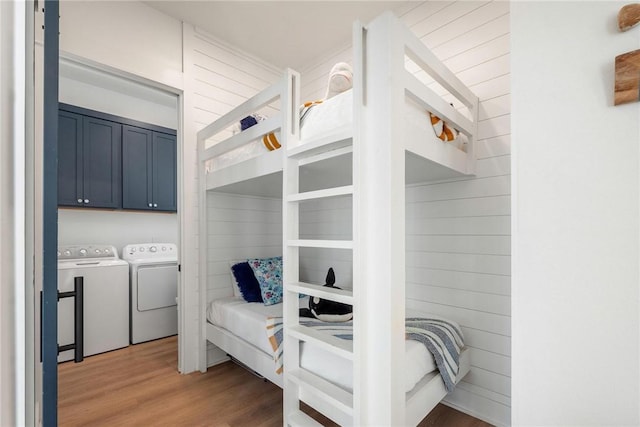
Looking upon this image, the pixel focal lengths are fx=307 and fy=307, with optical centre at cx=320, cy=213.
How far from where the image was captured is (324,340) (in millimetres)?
1381

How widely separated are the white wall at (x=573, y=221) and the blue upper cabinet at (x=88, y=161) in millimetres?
3459

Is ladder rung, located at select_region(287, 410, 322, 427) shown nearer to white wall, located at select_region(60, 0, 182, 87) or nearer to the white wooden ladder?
the white wooden ladder

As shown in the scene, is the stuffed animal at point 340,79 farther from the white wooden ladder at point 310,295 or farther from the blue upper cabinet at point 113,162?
the blue upper cabinet at point 113,162

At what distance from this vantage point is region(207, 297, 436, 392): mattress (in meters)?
1.36

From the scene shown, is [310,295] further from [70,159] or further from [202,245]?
[70,159]

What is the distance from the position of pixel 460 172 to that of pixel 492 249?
50 centimetres

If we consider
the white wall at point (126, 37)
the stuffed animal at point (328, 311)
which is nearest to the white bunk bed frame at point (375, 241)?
the stuffed animal at point (328, 311)

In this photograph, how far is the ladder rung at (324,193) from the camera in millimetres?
1279

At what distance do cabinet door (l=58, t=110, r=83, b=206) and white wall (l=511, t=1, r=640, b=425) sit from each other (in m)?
3.47

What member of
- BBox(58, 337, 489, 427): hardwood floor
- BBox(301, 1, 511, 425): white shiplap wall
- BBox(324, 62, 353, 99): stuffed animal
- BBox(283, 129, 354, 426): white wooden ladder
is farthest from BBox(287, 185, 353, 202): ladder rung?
BBox(58, 337, 489, 427): hardwood floor

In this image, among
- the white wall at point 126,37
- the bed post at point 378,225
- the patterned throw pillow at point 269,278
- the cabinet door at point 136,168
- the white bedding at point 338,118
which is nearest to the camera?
the bed post at point 378,225

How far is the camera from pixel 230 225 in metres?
2.72

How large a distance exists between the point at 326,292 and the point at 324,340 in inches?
8.6

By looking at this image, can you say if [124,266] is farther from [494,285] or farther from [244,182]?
[494,285]
